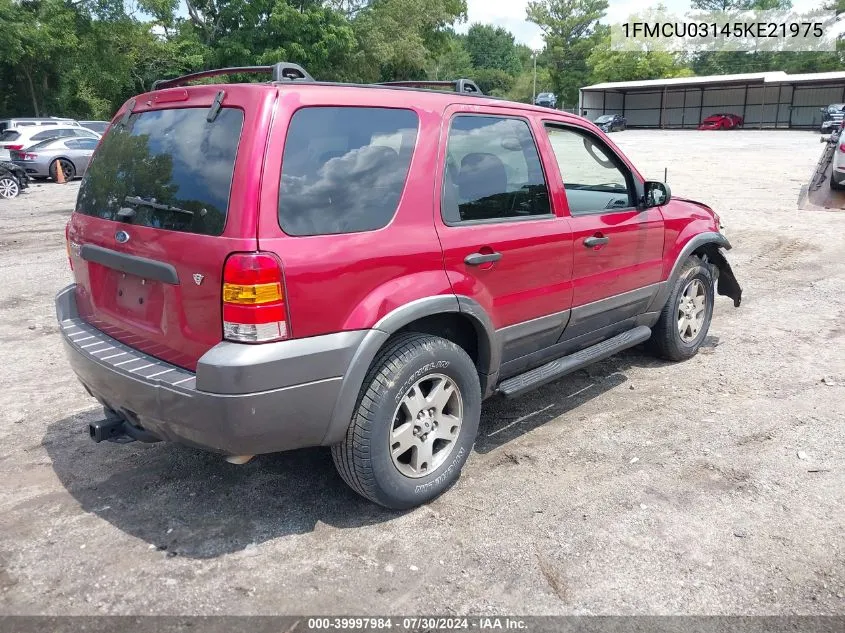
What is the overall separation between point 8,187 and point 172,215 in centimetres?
1600

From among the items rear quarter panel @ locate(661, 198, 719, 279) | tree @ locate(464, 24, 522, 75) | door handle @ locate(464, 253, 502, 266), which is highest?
tree @ locate(464, 24, 522, 75)

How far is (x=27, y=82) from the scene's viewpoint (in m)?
35.5

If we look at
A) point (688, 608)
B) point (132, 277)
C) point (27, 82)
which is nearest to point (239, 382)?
point (132, 277)

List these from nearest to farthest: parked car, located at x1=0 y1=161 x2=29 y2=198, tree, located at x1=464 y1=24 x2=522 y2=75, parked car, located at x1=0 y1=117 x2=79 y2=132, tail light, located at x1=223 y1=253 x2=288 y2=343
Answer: tail light, located at x1=223 y1=253 x2=288 y2=343 → parked car, located at x1=0 y1=161 x2=29 y2=198 → parked car, located at x1=0 y1=117 x2=79 y2=132 → tree, located at x1=464 y1=24 x2=522 y2=75

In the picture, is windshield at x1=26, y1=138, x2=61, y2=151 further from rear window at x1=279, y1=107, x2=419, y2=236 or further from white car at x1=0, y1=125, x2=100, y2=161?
rear window at x1=279, y1=107, x2=419, y2=236

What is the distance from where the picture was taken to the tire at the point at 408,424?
3127 mm

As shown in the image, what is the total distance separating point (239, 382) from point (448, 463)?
1.25m

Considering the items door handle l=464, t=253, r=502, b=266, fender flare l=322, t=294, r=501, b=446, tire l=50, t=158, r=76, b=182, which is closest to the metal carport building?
tire l=50, t=158, r=76, b=182

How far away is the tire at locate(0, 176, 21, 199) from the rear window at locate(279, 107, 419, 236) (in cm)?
1619

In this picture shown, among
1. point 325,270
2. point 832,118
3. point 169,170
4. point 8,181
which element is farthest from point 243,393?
point 832,118

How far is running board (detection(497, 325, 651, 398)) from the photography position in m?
3.90

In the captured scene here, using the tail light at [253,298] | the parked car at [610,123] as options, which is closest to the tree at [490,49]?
the parked car at [610,123]

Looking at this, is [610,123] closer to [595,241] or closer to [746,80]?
[746,80]

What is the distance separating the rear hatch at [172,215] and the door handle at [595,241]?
2113 millimetres
